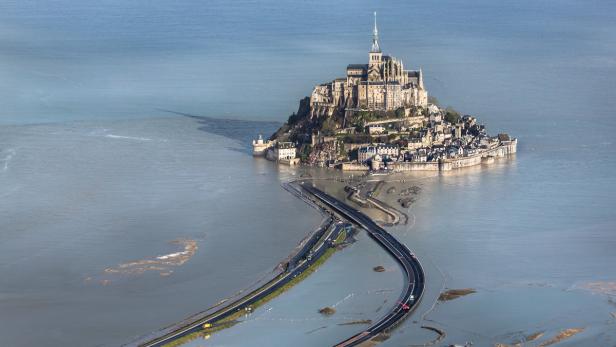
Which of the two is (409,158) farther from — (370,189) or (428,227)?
(428,227)

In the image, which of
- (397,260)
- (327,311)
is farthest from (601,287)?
(327,311)

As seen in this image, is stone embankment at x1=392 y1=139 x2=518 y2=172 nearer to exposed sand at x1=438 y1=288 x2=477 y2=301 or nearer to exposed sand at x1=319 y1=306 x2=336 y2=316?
exposed sand at x1=438 y1=288 x2=477 y2=301

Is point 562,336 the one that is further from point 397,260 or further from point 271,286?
point 271,286

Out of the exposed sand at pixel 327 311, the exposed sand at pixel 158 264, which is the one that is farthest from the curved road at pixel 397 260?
the exposed sand at pixel 158 264

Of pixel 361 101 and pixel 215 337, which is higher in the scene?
pixel 361 101

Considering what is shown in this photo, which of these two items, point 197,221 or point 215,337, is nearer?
point 215,337

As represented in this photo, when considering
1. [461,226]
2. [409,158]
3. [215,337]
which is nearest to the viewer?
[215,337]

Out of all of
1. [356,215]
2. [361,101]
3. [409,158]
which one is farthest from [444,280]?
[361,101]
